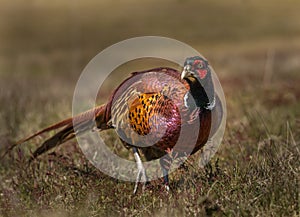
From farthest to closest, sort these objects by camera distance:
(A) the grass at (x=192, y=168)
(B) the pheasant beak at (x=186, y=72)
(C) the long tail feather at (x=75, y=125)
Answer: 1. (C) the long tail feather at (x=75, y=125)
2. (B) the pheasant beak at (x=186, y=72)
3. (A) the grass at (x=192, y=168)

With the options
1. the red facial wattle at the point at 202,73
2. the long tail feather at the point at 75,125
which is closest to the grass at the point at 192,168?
the long tail feather at the point at 75,125

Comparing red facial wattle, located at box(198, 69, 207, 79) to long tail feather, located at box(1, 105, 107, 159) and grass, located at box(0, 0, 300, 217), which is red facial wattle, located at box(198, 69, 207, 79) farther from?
long tail feather, located at box(1, 105, 107, 159)

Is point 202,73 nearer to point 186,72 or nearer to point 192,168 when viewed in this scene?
point 186,72

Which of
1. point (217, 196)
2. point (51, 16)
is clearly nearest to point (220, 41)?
point (51, 16)

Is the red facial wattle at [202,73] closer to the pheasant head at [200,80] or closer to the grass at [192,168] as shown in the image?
the pheasant head at [200,80]

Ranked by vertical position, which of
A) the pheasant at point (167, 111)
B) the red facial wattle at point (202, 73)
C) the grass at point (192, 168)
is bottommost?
the grass at point (192, 168)

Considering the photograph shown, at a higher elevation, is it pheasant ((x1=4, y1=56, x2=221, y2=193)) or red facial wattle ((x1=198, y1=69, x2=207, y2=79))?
red facial wattle ((x1=198, y1=69, x2=207, y2=79))

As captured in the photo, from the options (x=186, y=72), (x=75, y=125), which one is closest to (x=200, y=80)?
(x=186, y=72)

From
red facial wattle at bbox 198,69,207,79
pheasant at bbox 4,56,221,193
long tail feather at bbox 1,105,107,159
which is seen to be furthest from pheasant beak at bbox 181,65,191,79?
long tail feather at bbox 1,105,107,159
